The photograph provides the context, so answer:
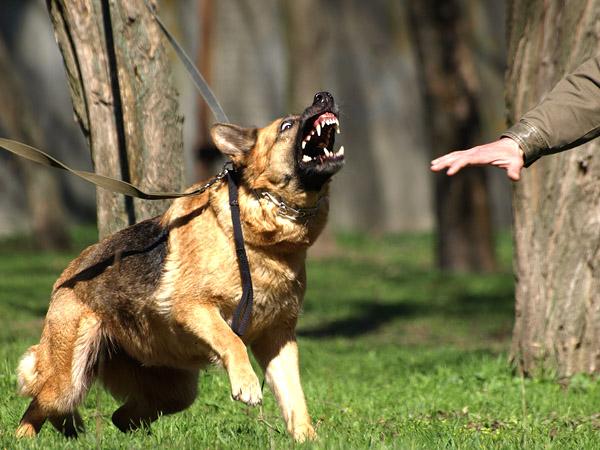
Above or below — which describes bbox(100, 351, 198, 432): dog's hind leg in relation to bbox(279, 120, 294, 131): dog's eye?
below

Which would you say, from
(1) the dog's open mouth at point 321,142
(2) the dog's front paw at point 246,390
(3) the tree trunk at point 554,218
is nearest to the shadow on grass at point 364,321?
(3) the tree trunk at point 554,218

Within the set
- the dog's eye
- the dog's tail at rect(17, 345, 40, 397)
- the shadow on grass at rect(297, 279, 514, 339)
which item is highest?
the dog's eye

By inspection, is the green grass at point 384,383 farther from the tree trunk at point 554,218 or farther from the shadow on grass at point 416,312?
the tree trunk at point 554,218

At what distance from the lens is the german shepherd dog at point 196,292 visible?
4625 mm

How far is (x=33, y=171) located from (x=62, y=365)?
34.8 ft

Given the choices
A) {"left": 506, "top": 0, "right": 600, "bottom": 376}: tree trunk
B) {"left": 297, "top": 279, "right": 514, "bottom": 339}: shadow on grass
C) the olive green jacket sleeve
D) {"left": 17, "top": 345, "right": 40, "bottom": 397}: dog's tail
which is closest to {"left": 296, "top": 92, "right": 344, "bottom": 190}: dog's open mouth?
the olive green jacket sleeve

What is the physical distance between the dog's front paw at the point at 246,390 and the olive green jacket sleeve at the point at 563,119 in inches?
72.8

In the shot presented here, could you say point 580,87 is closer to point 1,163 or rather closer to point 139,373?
point 139,373

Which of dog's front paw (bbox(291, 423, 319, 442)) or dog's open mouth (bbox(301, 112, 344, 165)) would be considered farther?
dog's open mouth (bbox(301, 112, 344, 165))

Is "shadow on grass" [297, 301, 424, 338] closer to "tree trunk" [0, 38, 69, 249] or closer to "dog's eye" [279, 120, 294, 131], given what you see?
"dog's eye" [279, 120, 294, 131]

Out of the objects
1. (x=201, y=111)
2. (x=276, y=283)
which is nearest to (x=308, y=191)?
(x=276, y=283)

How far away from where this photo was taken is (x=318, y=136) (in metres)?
4.88

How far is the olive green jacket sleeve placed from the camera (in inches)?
153

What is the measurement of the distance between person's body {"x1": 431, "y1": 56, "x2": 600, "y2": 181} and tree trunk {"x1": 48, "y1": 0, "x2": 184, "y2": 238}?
2589 mm
